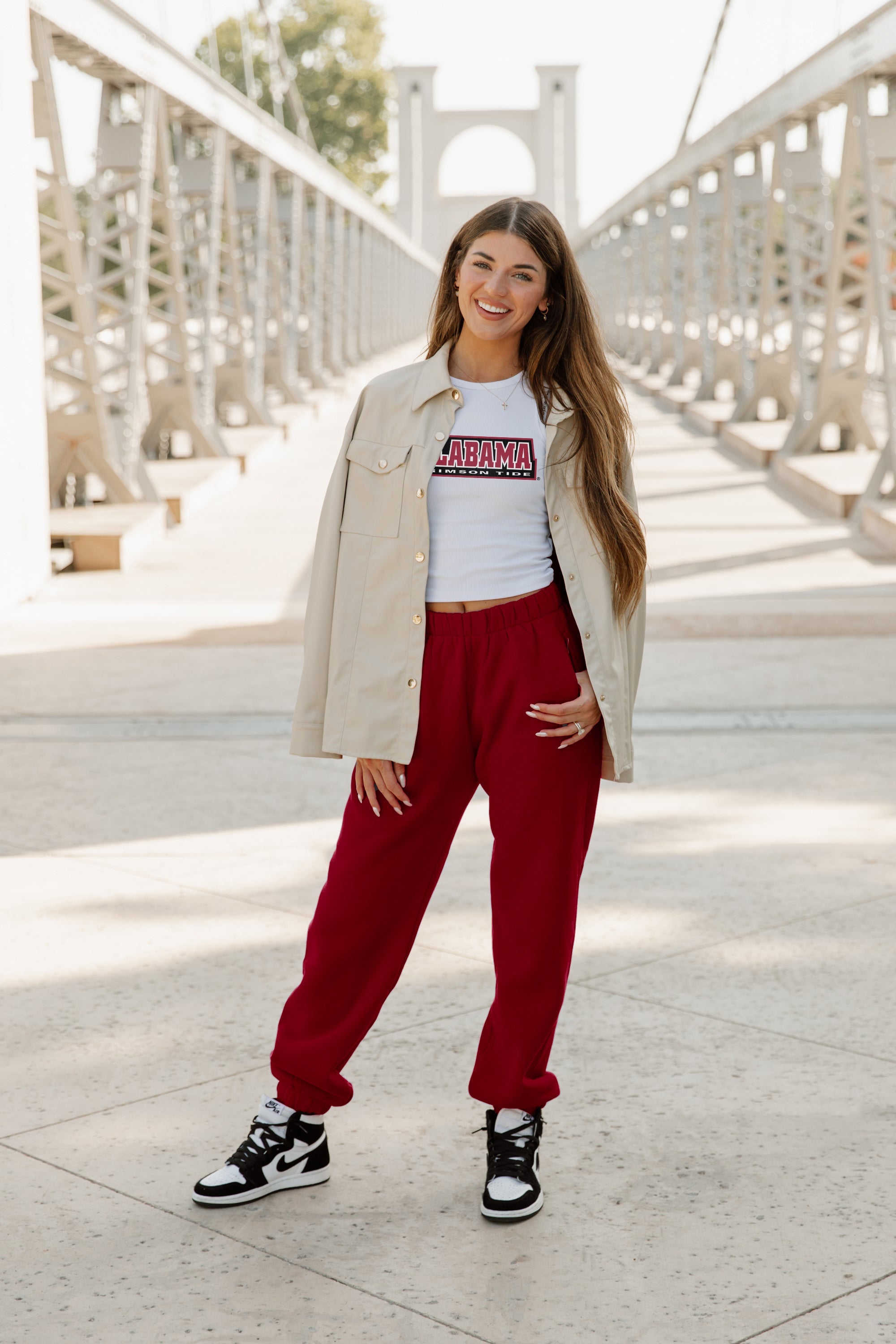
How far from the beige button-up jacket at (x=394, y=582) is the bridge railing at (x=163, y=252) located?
808cm

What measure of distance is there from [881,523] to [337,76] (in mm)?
85584

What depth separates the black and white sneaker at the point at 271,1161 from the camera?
256cm

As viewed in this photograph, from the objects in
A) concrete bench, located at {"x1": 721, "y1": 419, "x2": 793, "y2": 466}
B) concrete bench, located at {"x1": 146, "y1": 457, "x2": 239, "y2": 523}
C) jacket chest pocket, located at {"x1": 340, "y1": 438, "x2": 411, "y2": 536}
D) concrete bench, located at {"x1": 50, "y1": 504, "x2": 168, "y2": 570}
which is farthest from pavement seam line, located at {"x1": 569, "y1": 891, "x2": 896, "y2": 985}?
concrete bench, located at {"x1": 721, "y1": 419, "x2": 793, "y2": 466}

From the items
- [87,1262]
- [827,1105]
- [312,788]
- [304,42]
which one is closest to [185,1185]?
[87,1262]

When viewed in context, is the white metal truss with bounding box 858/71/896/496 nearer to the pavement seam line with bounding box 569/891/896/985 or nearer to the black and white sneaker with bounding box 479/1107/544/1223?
the pavement seam line with bounding box 569/891/896/985

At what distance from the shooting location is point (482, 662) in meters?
2.51

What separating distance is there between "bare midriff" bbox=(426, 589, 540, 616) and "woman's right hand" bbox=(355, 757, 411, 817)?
25 cm

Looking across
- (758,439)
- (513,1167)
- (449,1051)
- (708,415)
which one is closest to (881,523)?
(758,439)

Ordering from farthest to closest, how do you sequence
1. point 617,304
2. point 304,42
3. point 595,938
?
point 304,42, point 617,304, point 595,938

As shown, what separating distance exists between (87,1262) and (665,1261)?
2.81 feet

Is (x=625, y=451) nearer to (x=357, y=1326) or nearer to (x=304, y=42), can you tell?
(x=357, y=1326)

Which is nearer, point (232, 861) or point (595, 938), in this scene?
point (595, 938)

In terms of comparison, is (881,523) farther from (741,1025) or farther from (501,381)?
(501,381)

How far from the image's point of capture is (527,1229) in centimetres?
249
